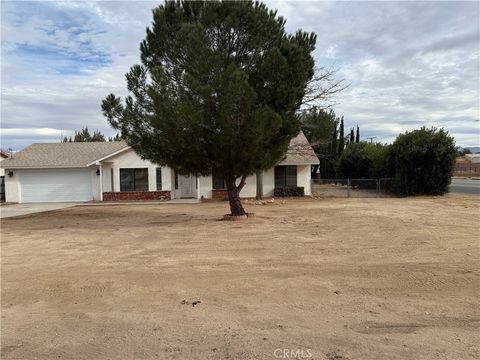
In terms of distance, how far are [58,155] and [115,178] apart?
221 inches

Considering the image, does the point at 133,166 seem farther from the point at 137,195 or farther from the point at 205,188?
the point at 205,188

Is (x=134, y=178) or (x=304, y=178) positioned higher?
(x=134, y=178)

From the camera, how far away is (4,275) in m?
8.02

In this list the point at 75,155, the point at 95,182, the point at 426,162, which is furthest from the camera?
the point at 75,155

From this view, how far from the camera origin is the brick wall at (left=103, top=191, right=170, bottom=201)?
28.2 metres

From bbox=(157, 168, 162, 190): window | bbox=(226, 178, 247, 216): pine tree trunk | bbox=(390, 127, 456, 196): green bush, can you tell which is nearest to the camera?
bbox=(226, 178, 247, 216): pine tree trunk

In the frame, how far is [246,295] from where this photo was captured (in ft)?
20.5

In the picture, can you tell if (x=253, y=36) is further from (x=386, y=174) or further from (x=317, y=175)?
(x=317, y=175)

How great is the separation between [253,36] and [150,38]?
3.86 meters

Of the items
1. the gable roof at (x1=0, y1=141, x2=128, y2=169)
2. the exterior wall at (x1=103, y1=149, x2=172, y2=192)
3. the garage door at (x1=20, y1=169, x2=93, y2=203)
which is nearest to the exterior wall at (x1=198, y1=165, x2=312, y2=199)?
the exterior wall at (x1=103, y1=149, x2=172, y2=192)

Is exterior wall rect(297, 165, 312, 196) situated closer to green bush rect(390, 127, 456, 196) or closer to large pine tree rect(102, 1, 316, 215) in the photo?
green bush rect(390, 127, 456, 196)

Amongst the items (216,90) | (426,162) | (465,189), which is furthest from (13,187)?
(465,189)

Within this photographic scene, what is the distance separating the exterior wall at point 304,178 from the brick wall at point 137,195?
342 inches

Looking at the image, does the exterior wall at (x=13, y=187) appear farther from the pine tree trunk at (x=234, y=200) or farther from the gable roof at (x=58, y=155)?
the pine tree trunk at (x=234, y=200)
